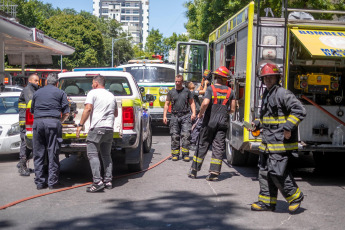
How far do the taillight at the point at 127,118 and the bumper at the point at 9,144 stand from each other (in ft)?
11.6

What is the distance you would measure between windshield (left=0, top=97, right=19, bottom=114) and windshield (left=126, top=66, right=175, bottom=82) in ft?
16.0

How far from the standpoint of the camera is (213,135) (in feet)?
26.3

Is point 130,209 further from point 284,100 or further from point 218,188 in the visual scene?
point 284,100

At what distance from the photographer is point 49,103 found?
7.22 meters

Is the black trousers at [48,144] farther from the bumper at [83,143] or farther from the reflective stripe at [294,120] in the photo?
the reflective stripe at [294,120]

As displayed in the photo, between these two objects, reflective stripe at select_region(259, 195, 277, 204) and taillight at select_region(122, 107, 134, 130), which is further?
taillight at select_region(122, 107, 134, 130)

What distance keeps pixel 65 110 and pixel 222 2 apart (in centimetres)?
1508

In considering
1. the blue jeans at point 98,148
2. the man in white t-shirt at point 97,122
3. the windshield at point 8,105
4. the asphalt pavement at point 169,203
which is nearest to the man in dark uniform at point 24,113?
the asphalt pavement at point 169,203

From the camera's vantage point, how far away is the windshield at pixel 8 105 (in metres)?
10.9

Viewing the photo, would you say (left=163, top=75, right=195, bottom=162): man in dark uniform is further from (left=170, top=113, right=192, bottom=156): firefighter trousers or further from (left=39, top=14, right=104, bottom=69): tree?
(left=39, top=14, right=104, bottom=69): tree

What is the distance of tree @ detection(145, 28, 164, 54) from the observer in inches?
2742

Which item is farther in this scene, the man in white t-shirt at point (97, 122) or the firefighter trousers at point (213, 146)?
the firefighter trousers at point (213, 146)

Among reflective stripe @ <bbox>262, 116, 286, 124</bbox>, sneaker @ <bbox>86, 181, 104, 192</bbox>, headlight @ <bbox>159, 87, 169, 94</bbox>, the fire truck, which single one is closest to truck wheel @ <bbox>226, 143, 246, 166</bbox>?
the fire truck

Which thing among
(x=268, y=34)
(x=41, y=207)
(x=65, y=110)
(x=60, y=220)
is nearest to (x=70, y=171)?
(x=65, y=110)
